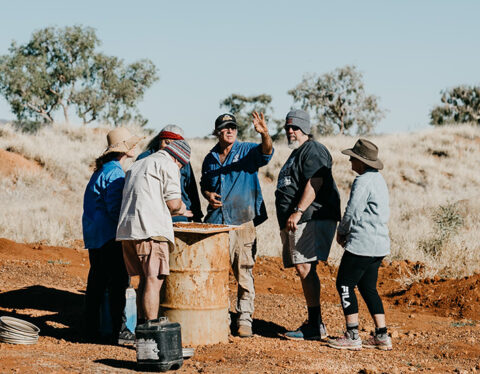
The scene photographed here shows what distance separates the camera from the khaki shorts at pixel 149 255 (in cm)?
576

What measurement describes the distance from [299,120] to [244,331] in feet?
7.31

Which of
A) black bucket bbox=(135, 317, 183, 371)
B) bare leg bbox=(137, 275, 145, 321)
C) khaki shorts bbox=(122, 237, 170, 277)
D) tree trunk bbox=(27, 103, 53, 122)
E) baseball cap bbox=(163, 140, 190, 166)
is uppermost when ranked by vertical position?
tree trunk bbox=(27, 103, 53, 122)

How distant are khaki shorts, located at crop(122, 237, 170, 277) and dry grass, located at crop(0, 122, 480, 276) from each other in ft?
17.6

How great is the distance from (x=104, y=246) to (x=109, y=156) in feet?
2.88

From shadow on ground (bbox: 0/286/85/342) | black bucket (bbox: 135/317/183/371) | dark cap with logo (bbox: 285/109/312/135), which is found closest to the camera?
black bucket (bbox: 135/317/183/371)

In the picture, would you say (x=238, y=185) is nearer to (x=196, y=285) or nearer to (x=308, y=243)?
(x=308, y=243)

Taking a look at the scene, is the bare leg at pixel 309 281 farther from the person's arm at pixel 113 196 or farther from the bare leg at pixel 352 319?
the person's arm at pixel 113 196

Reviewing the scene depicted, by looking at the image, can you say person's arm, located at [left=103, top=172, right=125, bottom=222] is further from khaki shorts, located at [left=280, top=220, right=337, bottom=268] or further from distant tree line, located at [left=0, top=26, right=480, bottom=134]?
distant tree line, located at [left=0, top=26, right=480, bottom=134]

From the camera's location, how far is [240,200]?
694 cm

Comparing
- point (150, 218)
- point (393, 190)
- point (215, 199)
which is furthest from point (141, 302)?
point (393, 190)

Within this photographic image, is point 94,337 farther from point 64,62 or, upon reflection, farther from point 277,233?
point 64,62

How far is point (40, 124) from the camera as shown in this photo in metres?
34.3

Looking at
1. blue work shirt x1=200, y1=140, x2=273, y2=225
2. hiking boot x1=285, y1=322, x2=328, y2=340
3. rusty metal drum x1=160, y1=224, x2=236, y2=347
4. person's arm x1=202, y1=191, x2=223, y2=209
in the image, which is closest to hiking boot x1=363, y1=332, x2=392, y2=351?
hiking boot x1=285, y1=322, x2=328, y2=340

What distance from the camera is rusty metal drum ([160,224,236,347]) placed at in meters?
6.34
